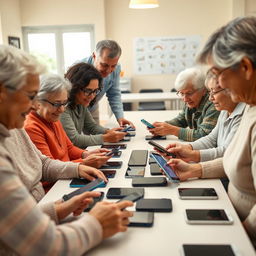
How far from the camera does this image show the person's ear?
3.42 feet

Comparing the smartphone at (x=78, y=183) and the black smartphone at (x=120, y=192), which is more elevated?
the black smartphone at (x=120, y=192)

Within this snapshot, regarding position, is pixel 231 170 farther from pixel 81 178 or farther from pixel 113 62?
pixel 113 62

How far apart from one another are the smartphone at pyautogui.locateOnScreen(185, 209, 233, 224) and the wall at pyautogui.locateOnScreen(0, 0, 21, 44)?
202 inches

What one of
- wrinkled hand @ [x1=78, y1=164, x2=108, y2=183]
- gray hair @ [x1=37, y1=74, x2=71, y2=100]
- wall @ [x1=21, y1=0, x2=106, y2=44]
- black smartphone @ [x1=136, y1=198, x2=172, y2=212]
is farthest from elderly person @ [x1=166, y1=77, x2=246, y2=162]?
wall @ [x1=21, y1=0, x2=106, y2=44]

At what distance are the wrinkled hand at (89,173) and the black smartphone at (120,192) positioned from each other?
13 cm

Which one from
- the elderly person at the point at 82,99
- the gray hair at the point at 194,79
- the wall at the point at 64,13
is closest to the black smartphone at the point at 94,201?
the elderly person at the point at 82,99

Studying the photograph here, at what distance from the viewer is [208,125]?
2.26 metres

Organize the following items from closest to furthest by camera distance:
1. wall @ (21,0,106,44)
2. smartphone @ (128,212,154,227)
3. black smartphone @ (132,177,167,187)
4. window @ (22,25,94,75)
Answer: smartphone @ (128,212,154,227), black smartphone @ (132,177,167,187), wall @ (21,0,106,44), window @ (22,25,94,75)

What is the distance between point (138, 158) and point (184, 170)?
1.24 ft

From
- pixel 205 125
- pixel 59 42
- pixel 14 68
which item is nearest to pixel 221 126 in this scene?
pixel 205 125

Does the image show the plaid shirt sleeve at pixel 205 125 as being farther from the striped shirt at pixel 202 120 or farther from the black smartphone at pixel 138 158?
the black smartphone at pixel 138 158

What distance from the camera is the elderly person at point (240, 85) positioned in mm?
1047

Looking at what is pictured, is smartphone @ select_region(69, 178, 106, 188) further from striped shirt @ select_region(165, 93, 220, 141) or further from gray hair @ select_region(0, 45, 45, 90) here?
striped shirt @ select_region(165, 93, 220, 141)

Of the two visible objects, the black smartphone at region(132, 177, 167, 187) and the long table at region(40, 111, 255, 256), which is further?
the black smartphone at region(132, 177, 167, 187)
